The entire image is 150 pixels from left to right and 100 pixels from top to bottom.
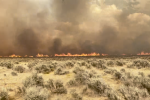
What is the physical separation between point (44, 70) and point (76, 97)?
11.8m

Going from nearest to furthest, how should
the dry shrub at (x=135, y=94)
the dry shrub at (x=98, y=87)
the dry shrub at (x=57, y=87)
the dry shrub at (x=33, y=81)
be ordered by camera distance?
the dry shrub at (x=135, y=94) → the dry shrub at (x=98, y=87) → the dry shrub at (x=57, y=87) → the dry shrub at (x=33, y=81)

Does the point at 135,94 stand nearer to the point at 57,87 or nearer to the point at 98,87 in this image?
the point at 98,87

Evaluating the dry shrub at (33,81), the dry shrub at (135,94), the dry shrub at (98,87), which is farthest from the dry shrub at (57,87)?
the dry shrub at (135,94)

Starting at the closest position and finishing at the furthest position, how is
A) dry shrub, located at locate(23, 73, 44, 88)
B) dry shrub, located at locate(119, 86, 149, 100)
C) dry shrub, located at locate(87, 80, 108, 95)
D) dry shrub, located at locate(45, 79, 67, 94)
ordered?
dry shrub, located at locate(119, 86, 149, 100) → dry shrub, located at locate(87, 80, 108, 95) → dry shrub, located at locate(45, 79, 67, 94) → dry shrub, located at locate(23, 73, 44, 88)

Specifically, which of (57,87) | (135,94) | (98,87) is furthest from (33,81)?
(135,94)

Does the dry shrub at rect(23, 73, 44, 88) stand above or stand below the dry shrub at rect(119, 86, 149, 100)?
above

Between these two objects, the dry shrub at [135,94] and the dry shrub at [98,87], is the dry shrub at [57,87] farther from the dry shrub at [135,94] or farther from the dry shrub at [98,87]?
the dry shrub at [135,94]

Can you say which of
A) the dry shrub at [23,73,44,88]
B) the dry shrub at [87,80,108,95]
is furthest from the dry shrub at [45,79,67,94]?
the dry shrub at [87,80,108,95]

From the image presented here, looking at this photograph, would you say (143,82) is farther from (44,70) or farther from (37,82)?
(44,70)

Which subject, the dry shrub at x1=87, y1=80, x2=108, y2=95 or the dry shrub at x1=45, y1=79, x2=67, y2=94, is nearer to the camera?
the dry shrub at x1=87, y1=80, x2=108, y2=95

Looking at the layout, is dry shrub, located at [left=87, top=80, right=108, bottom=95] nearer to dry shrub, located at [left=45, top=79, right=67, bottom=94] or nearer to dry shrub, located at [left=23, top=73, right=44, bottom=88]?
dry shrub, located at [left=45, top=79, right=67, bottom=94]

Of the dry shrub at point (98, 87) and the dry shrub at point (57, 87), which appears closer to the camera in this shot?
the dry shrub at point (98, 87)

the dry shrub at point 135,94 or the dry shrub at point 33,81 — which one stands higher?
the dry shrub at point 33,81

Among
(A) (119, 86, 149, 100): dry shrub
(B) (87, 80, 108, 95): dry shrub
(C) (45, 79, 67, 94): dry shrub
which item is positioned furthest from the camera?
(C) (45, 79, 67, 94): dry shrub
